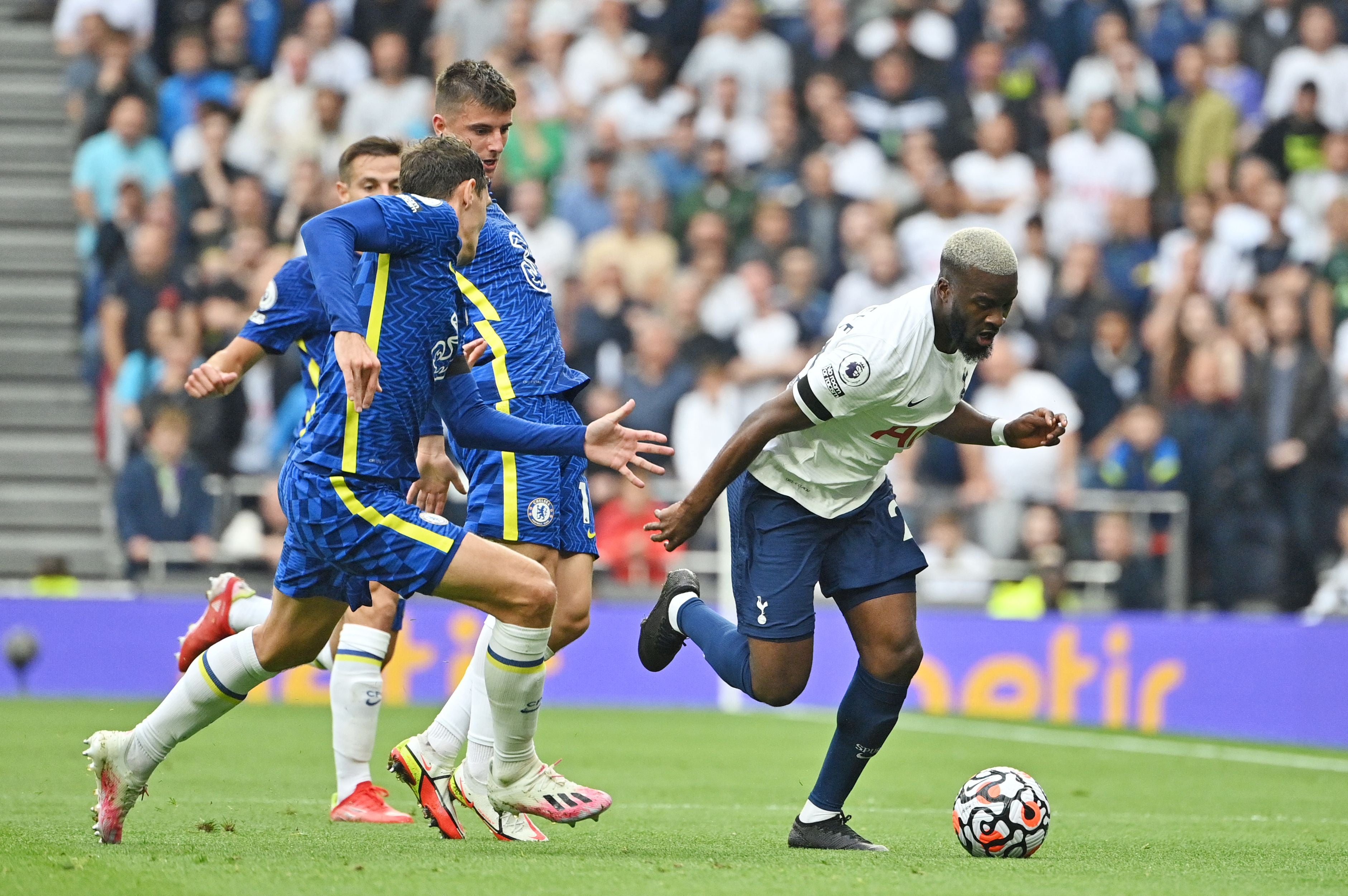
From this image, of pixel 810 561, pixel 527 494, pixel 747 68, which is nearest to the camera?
pixel 810 561

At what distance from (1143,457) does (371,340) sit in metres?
10.4

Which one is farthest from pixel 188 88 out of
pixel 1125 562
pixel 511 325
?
pixel 511 325

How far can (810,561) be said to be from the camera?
6.94 meters

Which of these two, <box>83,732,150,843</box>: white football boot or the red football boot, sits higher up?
<box>83,732,150,843</box>: white football boot

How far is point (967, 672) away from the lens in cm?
1514

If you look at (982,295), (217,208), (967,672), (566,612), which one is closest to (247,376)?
(217,208)

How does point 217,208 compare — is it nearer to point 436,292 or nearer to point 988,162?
point 988,162

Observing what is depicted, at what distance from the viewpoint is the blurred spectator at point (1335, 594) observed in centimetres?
1393

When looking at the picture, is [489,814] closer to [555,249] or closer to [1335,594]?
[1335,594]

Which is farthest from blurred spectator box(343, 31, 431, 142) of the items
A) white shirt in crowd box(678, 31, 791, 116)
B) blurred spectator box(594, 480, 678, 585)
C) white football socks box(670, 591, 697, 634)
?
white football socks box(670, 591, 697, 634)

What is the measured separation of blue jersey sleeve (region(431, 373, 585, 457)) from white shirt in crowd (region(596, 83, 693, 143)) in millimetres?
11718

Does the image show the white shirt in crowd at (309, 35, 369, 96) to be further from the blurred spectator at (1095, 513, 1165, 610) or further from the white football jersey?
the white football jersey

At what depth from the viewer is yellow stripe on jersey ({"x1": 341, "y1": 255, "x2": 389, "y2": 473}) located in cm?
609

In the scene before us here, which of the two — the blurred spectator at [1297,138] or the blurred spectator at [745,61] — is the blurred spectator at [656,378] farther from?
the blurred spectator at [1297,138]
